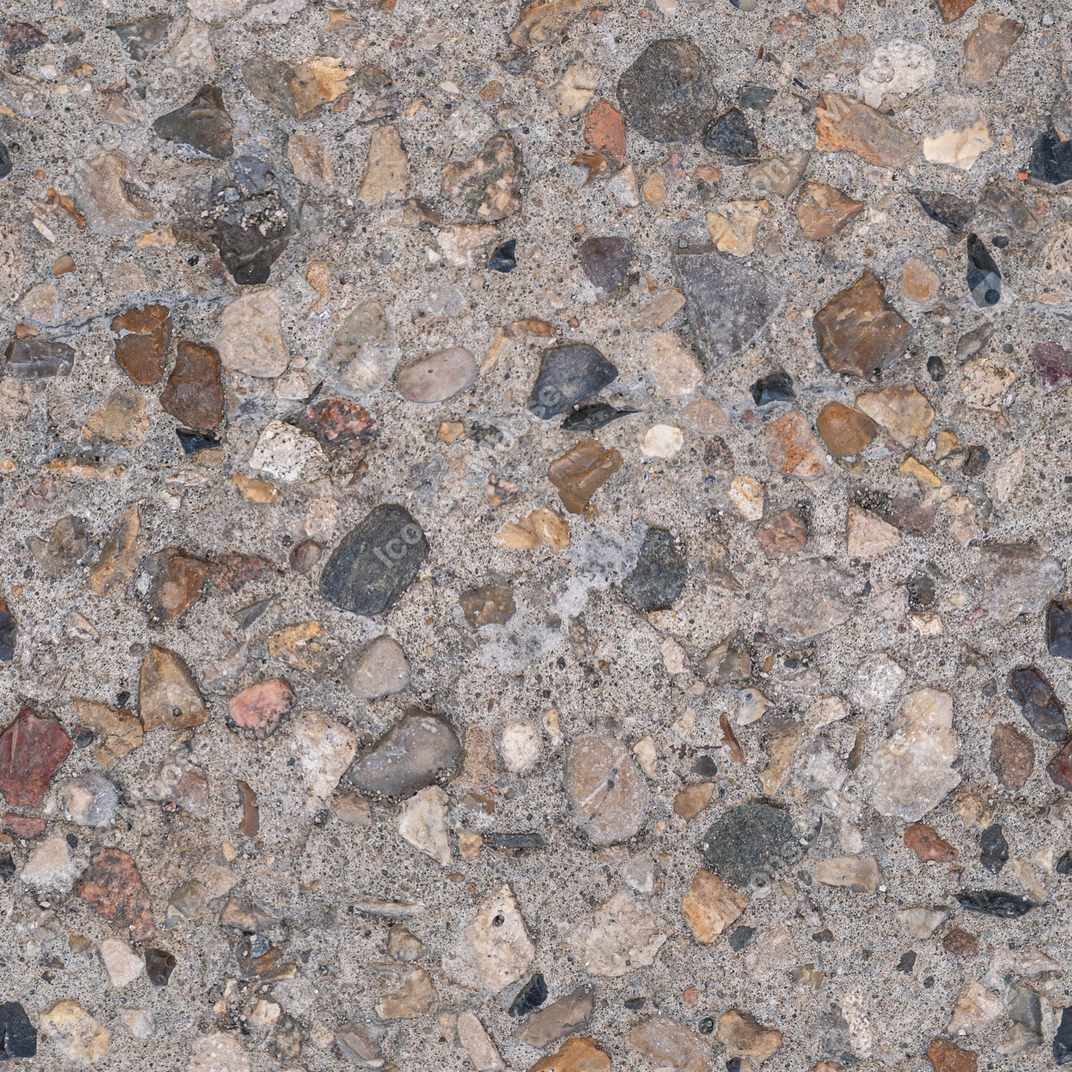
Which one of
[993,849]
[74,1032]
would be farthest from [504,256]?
[74,1032]

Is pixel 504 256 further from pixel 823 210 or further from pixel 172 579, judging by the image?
pixel 172 579

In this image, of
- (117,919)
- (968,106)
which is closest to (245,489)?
(117,919)

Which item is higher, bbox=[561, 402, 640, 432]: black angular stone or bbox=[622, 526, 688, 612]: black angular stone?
bbox=[561, 402, 640, 432]: black angular stone

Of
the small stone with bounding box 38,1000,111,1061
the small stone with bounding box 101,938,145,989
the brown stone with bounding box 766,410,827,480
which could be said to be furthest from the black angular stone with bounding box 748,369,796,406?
the small stone with bounding box 38,1000,111,1061

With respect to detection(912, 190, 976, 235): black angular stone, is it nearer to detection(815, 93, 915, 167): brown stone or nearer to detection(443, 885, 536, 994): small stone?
detection(815, 93, 915, 167): brown stone

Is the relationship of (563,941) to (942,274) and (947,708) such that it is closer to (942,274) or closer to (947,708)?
(947,708)

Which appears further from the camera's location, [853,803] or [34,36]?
[853,803]
